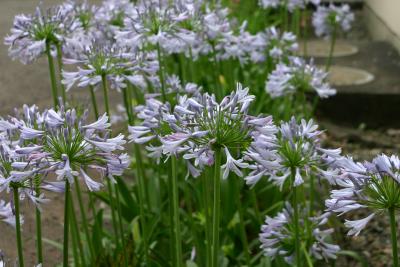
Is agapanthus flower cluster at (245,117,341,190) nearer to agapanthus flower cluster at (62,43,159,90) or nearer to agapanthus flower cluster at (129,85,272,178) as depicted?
agapanthus flower cluster at (129,85,272,178)

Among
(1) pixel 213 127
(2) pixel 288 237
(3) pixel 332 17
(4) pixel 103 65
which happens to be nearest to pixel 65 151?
(1) pixel 213 127

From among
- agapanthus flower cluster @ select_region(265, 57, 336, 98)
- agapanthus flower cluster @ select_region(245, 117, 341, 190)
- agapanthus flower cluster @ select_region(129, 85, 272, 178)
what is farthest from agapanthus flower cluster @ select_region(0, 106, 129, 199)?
agapanthus flower cluster @ select_region(265, 57, 336, 98)

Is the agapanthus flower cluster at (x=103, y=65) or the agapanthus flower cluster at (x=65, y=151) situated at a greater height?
the agapanthus flower cluster at (x=65, y=151)

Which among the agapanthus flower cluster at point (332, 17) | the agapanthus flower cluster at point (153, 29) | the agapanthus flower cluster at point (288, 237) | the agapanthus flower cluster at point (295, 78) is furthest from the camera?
the agapanthus flower cluster at point (332, 17)

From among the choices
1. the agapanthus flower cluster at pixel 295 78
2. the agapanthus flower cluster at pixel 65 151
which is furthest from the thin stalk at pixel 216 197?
the agapanthus flower cluster at pixel 295 78

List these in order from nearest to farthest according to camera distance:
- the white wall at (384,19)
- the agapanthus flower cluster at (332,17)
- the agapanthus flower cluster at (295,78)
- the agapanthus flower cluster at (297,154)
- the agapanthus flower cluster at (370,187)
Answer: the agapanthus flower cluster at (370,187), the agapanthus flower cluster at (297,154), the agapanthus flower cluster at (295,78), the agapanthus flower cluster at (332,17), the white wall at (384,19)

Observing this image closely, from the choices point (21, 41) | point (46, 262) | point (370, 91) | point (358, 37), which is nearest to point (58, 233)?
point (46, 262)

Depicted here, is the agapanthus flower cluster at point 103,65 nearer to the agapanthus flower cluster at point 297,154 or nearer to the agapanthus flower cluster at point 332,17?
the agapanthus flower cluster at point 297,154

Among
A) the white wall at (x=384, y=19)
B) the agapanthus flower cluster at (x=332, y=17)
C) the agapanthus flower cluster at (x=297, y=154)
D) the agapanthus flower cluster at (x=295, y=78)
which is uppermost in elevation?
the agapanthus flower cluster at (x=297, y=154)

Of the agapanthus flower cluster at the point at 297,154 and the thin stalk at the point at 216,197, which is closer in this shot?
the thin stalk at the point at 216,197
